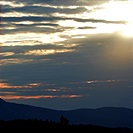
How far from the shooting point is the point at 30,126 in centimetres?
12481

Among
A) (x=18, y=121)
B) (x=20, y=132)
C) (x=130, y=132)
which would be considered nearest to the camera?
(x=20, y=132)

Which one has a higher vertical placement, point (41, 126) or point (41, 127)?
point (41, 126)

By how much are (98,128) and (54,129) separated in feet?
54.1

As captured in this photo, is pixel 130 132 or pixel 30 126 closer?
pixel 30 126

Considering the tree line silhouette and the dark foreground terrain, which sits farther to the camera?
the tree line silhouette

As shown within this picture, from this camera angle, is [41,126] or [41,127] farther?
[41,126]

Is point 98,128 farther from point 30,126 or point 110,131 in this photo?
point 30,126

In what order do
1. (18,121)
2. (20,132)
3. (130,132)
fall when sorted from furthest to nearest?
(130,132)
(18,121)
(20,132)

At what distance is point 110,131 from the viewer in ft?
436

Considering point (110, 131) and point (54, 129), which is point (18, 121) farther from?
point (110, 131)

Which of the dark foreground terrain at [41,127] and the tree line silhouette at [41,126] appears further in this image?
the tree line silhouette at [41,126]

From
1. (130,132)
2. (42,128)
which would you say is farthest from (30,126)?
(130,132)

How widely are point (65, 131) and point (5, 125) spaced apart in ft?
50.5

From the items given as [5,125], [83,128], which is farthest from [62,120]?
[5,125]
